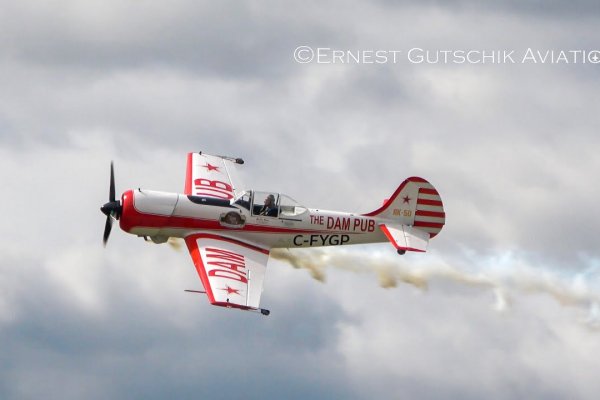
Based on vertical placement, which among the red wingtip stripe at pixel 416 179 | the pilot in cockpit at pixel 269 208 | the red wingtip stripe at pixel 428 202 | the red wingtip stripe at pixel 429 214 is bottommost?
the pilot in cockpit at pixel 269 208

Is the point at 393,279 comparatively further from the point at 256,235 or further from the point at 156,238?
the point at 156,238

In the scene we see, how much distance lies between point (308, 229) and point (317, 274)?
1776mm

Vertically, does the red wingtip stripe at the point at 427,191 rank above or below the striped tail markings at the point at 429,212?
above

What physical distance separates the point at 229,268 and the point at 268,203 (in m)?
3.30

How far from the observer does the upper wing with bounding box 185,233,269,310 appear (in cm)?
3806

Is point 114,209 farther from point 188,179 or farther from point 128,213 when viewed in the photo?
point 188,179

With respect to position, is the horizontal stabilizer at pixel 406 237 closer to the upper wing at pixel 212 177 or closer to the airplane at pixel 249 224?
the airplane at pixel 249 224

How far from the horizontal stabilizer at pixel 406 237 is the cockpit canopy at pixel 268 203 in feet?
10.8

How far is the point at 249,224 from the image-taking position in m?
42.0

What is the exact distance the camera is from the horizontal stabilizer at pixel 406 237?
4294 cm

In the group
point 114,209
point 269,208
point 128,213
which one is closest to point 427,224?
point 269,208

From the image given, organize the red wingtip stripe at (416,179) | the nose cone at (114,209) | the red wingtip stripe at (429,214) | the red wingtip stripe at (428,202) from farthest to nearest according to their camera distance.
Result: 1. the red wingtip stripe at (416,179)
2. the red wingtip stripe at (428,202)
3. the red wingtip stripe at (429,214)
4. the nose cone at (114,209)

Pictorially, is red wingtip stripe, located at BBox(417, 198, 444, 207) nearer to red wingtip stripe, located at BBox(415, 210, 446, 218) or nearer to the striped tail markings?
the striped tail markings

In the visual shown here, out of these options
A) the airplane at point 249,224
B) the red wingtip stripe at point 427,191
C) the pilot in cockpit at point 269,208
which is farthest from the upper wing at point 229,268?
the red wingtip stripe at point 427,191
